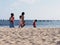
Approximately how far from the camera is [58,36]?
13.8m

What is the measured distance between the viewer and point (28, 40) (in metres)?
13.5

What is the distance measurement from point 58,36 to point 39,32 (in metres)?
1.14

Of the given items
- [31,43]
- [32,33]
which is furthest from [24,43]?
[32,33]

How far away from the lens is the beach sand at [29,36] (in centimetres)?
1321

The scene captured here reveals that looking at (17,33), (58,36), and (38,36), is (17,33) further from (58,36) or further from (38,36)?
(58,36)

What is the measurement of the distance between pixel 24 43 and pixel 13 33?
1.39m

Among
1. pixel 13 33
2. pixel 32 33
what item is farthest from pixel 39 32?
pixel 13 33

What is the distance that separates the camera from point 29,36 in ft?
45.5

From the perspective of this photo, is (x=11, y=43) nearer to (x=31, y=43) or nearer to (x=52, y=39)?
(x=31, y=43)

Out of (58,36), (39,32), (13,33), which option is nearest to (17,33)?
(13,33)

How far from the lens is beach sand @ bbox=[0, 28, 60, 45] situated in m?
13.2

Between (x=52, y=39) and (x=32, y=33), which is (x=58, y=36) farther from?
(x=32, y=33)

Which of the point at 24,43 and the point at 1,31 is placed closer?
the point at 24,43

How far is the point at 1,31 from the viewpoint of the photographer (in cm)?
1468
